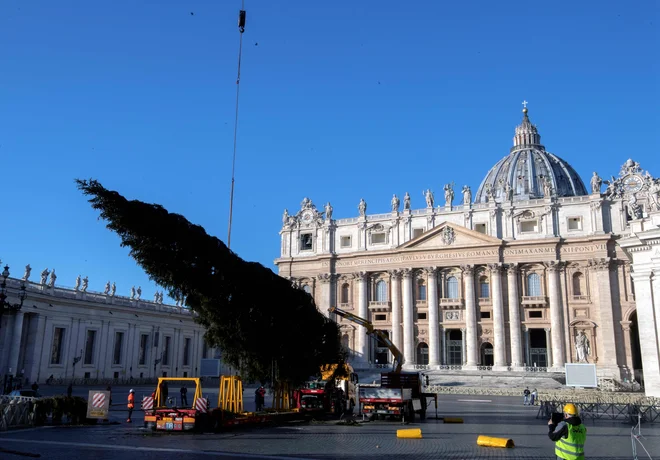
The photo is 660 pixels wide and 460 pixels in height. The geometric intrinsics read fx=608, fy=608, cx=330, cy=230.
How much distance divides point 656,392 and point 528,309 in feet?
108

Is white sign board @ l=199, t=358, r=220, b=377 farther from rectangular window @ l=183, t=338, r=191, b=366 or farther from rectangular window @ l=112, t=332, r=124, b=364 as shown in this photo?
rectangular window @ l=183, t=338, r=191, b=366

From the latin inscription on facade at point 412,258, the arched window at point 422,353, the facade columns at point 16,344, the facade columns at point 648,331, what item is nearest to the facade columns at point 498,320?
the latin inscription on facade at point 412,258

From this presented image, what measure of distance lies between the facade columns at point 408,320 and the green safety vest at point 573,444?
58.0 m

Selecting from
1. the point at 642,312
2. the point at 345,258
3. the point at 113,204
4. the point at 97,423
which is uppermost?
the point at 345,258

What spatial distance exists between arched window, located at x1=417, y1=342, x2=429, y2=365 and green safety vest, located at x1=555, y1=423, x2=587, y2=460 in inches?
2352

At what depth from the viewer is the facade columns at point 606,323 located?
58906 millimetres

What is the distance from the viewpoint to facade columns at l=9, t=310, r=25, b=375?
49.3 metres

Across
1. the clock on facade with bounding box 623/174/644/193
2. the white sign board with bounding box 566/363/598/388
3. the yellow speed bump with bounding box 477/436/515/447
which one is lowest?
the yellow speed bump with bounding box 477/436/515/447

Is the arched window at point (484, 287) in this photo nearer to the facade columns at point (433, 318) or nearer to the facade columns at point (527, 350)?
the facade columns at point (433, 318)

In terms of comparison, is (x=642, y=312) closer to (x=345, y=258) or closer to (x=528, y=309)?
(x=528, y=309)

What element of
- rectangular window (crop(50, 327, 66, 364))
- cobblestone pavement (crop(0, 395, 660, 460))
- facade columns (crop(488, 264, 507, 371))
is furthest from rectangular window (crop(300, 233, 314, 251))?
cobblestone pavement (crop(0, 395, 660, 460))

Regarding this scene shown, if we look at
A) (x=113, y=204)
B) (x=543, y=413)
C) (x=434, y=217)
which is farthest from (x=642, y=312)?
(x=434, y=217)

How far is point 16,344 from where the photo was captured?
49844 millimetres

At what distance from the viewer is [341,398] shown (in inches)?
1227
